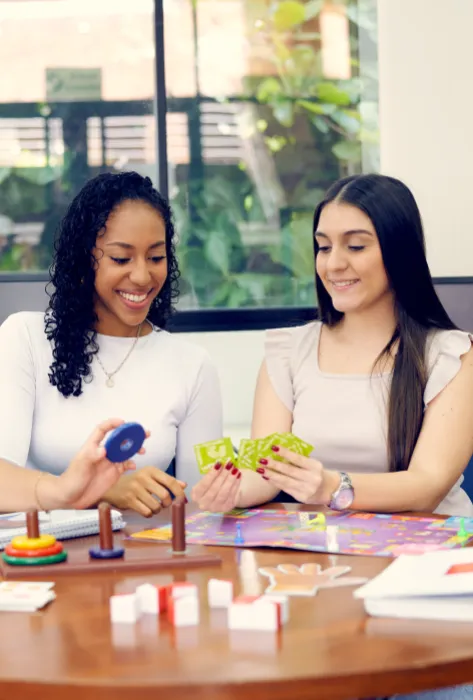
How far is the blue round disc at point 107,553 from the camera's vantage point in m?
1.75

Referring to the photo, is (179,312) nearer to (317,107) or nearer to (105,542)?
(317,107)

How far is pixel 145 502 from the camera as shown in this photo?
85.7 inches

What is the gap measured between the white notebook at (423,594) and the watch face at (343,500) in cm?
62

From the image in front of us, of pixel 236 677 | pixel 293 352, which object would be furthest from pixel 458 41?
pixel 236 677

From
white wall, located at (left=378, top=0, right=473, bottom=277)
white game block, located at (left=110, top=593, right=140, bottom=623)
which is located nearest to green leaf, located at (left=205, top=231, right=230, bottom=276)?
white wall, located at (left=378, top=0, right=473, bottom=277)

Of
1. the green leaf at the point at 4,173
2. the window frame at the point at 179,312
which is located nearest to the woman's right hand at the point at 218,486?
the window frame at the point at 179,312

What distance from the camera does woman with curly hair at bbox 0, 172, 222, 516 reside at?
257cm

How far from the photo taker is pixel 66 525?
75.9 inches

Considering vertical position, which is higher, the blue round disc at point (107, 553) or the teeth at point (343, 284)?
the teeth at point (343, 284)

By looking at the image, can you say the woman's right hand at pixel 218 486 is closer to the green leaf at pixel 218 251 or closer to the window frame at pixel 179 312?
the window frame at pixel 179 312

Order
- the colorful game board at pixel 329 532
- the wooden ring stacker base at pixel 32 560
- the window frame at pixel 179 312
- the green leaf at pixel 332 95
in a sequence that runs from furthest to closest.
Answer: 1. the green leaf at pixel 332 95
2. the window frame at pixel 179 312
3. the colorful game board at pixel 329 532
4. the wooden ring stacker base at pixel 32 560

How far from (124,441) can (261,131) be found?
3.95 metres

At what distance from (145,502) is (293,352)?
2.51ft

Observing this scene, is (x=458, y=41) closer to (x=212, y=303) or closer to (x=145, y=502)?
(x=212, y=303)
